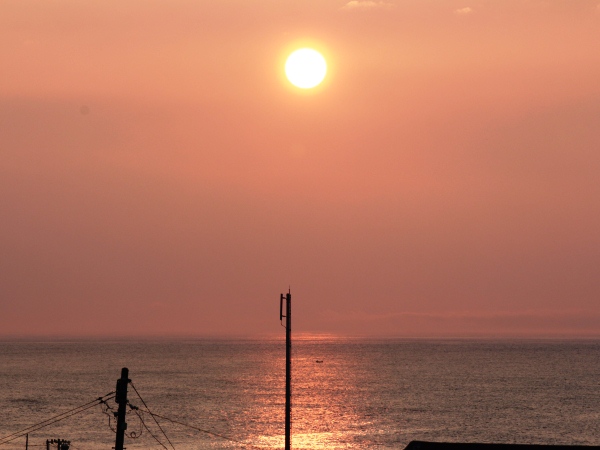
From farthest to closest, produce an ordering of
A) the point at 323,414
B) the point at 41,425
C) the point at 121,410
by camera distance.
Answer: the point at 323,414
the point at 41,425
the point at 121,410

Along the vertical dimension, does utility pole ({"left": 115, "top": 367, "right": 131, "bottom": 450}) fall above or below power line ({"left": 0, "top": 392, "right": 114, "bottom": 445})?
above

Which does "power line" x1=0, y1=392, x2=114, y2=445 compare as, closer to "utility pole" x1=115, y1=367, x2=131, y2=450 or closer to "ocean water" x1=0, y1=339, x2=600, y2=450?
"ocean water" x1=0, y1=339, x2=600, y2=450

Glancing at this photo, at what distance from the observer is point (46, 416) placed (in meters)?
129

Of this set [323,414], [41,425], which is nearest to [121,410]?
[41,425]

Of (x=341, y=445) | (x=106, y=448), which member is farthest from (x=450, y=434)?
(x=106, y=448)

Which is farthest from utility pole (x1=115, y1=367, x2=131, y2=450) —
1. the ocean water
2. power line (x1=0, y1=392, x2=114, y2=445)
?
power line (x1=0, y1=392, x2=114, y2=445)

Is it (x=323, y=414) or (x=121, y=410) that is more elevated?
(x=121, y=410)

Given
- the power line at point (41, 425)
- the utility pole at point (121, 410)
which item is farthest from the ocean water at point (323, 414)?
the utility pole at point (121, 410)

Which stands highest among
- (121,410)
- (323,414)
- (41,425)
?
(121,410)

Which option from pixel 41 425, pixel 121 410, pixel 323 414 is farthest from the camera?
pixel 323 414

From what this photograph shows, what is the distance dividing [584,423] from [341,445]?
44750 millimetres

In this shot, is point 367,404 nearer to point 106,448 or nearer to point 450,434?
point 450,434

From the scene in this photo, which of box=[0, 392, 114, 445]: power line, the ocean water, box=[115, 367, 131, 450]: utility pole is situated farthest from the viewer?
the ocean water

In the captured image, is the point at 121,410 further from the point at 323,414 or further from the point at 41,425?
the point at 323,414
